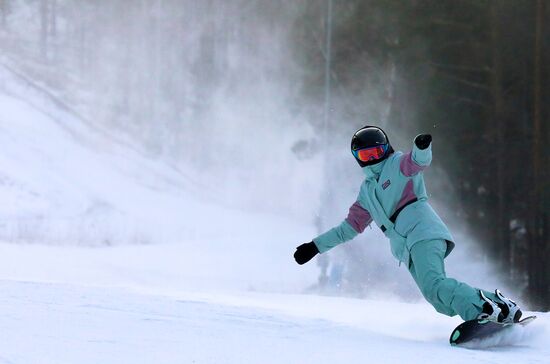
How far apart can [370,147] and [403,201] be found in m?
0.34

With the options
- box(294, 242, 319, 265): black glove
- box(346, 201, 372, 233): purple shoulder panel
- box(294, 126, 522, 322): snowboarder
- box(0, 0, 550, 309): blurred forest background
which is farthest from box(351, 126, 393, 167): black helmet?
box(0, 0, 550, 309): blurred forest background

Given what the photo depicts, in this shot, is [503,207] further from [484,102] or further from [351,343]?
[351,343]

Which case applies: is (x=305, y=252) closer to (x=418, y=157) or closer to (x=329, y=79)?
(x=418, y=157)

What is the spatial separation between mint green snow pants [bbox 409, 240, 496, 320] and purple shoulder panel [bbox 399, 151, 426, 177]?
0.35m

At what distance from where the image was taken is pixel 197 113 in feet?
97.6

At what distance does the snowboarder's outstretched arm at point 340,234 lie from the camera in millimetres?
5277

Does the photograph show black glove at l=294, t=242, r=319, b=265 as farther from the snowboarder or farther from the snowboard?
the snowboard

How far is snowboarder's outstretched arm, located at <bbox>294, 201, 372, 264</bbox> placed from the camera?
17.3 ft

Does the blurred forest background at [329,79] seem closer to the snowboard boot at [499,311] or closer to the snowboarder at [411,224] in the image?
the snowboarder at [411,224]

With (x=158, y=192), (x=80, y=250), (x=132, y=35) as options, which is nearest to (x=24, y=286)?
(x=80, y=250)

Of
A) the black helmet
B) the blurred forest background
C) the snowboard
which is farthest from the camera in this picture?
the blurred forest background

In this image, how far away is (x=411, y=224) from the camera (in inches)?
193

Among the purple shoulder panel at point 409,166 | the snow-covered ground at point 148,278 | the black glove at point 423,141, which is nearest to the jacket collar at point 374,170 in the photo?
the purple shoulder panel at point 409,166

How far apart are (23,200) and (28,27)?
734 cm
